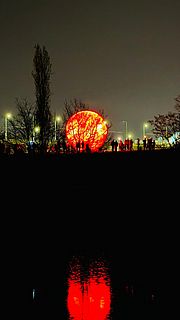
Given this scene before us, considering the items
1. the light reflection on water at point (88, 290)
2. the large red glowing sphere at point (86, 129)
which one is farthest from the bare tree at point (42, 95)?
the light reflection on water at point (88, 290)

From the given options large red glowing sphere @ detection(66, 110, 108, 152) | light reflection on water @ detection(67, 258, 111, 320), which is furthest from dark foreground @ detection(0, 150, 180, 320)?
large red glowing sphere @ detection(66, 110, 108, 152)

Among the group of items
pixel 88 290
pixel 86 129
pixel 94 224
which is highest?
pixel 86 129

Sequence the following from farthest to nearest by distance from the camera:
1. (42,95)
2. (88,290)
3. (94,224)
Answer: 1. (42,95)
2. (94,224)
3. (88,290)

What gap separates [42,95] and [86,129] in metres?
3.85

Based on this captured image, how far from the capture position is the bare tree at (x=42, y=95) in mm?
32031

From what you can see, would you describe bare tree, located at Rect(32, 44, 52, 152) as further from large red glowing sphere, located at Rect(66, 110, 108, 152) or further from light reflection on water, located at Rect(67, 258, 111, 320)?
light reflection on water, located at Rect(67, 258, 111, 320)

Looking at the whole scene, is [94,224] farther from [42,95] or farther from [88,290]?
[42,95]

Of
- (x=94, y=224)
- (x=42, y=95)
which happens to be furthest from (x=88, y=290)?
(x=42, y=95)

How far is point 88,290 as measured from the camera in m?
8.05

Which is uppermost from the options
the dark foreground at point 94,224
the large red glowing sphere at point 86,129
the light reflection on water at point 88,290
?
the large red glowing sphere at point 86,129

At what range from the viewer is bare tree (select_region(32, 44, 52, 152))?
105 ft

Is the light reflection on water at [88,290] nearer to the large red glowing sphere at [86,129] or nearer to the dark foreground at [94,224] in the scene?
the dark foreground at [94,224]

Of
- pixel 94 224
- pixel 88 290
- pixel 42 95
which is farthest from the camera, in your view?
pixel 42 95

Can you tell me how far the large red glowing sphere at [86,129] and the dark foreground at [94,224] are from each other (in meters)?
11.6
